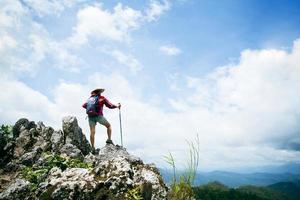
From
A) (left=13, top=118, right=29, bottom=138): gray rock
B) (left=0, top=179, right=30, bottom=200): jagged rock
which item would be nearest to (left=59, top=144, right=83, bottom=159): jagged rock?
(left=0, top=179, right=30, bottom=200): jagged rock

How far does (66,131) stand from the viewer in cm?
1866

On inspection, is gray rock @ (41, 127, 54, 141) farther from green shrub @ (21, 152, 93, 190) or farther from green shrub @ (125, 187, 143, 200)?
green shrub @ (125, 187, 143, 200)

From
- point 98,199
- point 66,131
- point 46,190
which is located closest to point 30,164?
point 66,131

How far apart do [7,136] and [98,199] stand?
14.3 metres

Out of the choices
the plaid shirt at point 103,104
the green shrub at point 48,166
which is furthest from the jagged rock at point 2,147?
the plaid shirt at point 103,104

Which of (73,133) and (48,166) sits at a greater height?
(73,133)

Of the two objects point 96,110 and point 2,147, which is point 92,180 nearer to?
point 96,110

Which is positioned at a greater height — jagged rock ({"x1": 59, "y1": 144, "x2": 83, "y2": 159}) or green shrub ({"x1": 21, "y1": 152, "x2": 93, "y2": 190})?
jagged rock ({"x1": 59, "y1": 144, "x2": 83, "y2": 159})

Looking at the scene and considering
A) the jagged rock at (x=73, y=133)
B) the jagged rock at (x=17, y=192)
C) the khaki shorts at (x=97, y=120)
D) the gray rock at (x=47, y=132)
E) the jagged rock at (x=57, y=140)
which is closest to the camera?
the jagged rock at (x=17, y=192)

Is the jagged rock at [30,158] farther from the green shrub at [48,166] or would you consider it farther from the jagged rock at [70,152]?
the green shrub at [48,166]

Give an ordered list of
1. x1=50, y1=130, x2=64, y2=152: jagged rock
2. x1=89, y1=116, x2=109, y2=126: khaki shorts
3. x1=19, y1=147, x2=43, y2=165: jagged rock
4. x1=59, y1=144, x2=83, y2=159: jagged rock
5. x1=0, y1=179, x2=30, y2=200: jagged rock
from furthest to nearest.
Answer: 1. x1=50, y1=130, x2=64, y2=152: jagged rock
2. x1=89, y1=116, x2=109, y2=126: khaki shorts
3. x1=19, y1=147, x2=43, y2=165: jagged rock
4. x1=59, y1=144, x2=83, y2=159: jagged rock
5. x1=0, y1=179, x2=30, y2=200: jagged rock

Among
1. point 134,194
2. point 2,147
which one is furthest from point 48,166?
point 2,147

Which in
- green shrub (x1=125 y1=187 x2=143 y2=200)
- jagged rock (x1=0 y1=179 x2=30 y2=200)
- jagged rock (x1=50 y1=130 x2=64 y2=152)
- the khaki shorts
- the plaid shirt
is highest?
the plaid shirt

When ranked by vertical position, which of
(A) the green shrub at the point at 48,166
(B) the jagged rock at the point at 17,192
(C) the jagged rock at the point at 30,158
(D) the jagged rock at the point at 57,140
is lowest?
(B) the jagged rock at the point at 17,192
